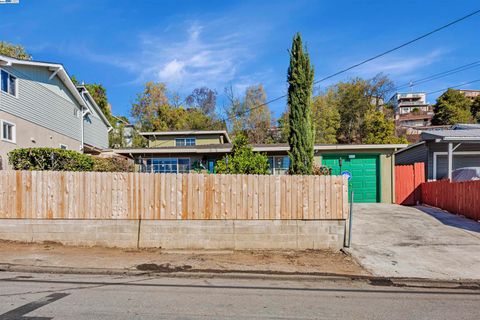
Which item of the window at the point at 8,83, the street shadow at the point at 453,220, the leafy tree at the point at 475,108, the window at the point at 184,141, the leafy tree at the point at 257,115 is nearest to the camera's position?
the street shadow at the point at 453,220

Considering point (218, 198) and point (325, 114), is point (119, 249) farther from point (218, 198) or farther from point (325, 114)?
point (325, 114)

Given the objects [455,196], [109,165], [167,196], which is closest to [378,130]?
[455,196]

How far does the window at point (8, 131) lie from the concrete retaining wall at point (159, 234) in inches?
327

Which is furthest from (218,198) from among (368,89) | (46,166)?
(368,89)

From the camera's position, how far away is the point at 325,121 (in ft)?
134

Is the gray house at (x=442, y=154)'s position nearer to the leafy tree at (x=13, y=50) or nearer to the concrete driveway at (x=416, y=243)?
the concrete driveway at (x=416, y=243)

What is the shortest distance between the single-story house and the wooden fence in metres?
6.59

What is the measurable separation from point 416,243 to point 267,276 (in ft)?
15.8

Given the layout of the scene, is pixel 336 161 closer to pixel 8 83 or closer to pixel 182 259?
pixel 182 259

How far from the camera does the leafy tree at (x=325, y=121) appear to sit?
40.4m

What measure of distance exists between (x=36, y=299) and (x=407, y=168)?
15.7 metres

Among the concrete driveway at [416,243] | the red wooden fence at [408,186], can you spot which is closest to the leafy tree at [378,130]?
the red wooden fence at [408,186]

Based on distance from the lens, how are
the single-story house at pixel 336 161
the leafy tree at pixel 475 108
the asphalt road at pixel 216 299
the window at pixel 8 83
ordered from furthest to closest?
the leafy tree at pixel 475 108, the single-story house at pixel 336 161, the window at pixel 8 83, the asphalt road at pixel 216 299

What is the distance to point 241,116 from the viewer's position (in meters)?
43.2
